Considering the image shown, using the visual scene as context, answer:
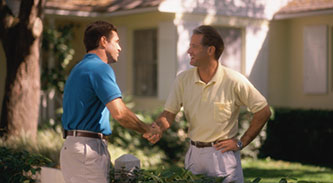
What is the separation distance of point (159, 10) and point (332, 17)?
151 inches

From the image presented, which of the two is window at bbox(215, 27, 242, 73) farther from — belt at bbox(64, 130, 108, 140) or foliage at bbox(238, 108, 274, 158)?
belt at bbox(64, 130, 108, 140)

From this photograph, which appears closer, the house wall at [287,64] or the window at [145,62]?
the window at [145,62]

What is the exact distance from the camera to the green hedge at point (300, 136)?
11492 mm

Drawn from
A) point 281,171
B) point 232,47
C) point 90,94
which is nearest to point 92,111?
point 90,94

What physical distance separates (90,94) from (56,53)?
27.0ft

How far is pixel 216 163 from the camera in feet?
14.8

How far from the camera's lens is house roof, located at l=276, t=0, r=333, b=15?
11781mm

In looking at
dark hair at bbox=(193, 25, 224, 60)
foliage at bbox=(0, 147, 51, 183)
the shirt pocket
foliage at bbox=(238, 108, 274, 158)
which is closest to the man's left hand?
the shirt pocket

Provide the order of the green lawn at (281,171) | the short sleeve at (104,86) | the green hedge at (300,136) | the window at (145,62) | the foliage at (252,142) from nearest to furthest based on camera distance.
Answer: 1. the short sleeve at (104,86)
2. the green lawn at (281,171)
3. the foliage at (252,142)
4. the green hedge at (300,136)
5. the window at (145,62)

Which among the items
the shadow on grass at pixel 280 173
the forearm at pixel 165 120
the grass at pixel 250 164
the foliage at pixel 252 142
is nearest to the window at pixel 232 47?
the foliage at pixel 252 142

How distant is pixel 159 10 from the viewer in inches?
431

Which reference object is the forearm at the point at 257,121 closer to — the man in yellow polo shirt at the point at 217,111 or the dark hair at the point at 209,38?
the man in yellow polo shirt at the point at 217,111

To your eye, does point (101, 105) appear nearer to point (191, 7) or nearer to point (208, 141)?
point (208, 141)

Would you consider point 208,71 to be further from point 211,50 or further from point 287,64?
point 287,64
